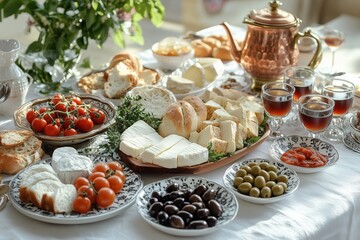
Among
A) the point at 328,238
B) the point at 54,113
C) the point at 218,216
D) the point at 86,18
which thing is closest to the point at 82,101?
the point at 54,113

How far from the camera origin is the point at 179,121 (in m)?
1.72

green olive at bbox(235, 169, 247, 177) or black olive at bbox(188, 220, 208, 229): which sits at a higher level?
black olive at bbox(188, 220, 208, 229)

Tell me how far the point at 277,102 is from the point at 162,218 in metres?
0.63

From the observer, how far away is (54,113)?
1.79 metres

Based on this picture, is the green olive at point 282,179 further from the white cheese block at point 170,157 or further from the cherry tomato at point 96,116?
the cherry tomato at point 96,116

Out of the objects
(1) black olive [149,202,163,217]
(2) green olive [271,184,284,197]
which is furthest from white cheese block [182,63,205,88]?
(1) black olive [149,202,163,217]

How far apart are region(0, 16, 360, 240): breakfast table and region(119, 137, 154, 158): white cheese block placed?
0.22ft

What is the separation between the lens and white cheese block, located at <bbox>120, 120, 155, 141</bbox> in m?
1.69

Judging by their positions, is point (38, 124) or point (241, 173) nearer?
point (241, 173)

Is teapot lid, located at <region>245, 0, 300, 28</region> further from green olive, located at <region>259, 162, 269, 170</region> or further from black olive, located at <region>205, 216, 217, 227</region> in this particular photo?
black olive, located at <region>205, 216, 217, 227</region>

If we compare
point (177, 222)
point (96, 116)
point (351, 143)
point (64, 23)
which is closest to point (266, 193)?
point (177, 222)

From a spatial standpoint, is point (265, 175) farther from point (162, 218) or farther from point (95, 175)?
point (95, 175)

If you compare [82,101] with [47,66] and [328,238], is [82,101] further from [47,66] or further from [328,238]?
[328,238]

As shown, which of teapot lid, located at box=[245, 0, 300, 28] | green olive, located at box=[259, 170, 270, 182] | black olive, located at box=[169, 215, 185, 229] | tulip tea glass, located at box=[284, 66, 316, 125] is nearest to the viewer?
black olive, located at box=[169, 215, 185, 229]
